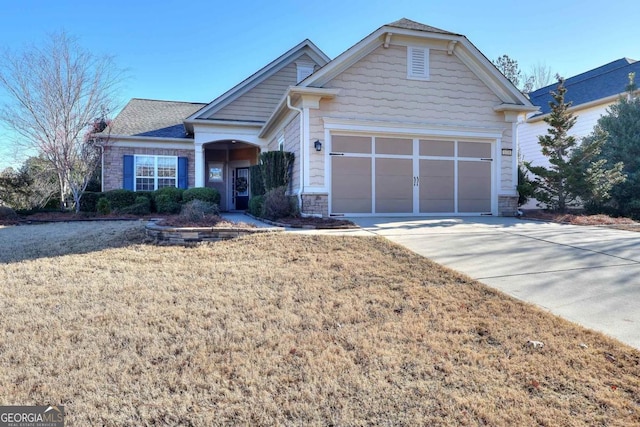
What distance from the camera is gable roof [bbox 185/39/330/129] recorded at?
1442 centimetres

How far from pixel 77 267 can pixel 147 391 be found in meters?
3.70

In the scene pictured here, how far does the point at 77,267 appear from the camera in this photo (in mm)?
5086

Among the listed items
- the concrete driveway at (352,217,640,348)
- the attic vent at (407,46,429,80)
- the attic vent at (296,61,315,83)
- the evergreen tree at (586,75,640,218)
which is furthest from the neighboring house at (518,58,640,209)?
the attic vent at (296,61,315,83)

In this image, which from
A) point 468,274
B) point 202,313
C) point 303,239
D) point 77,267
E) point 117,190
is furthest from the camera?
point 117,190

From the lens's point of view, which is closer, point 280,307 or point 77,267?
point 280,307

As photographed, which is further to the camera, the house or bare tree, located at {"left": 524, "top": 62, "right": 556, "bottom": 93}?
bare tree, located at {"left": 524, "top": 62, "right": 556, "bottom": 93}

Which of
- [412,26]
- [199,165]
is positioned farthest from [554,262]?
[199,165]

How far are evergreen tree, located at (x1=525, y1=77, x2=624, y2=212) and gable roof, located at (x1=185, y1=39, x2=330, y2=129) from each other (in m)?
9.41

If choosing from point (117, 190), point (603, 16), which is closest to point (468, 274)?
point (117, 190)

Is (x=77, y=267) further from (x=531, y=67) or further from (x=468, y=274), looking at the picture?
(x=531, y=67)

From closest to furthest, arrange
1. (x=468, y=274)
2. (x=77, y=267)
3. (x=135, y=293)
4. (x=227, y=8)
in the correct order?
1. (x=135, y=293)
2. (x=468, y=274)
3. (x=77, y=267)
4. (x=227, y=8)

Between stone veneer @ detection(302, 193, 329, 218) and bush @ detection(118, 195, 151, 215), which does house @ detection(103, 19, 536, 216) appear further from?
bush @ detection(118, 195, 151, 215)

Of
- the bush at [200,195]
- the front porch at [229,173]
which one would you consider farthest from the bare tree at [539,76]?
the bush at [200,195]

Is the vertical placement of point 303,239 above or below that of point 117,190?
below
